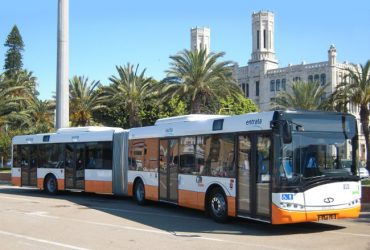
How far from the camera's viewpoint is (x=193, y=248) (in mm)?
9773

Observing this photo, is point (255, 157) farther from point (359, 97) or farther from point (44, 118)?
point (44, 118)

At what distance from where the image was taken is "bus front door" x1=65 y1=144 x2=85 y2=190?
21.5 metres

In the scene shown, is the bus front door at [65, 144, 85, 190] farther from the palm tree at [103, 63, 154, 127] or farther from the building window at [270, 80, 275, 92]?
the building window at [270, 80, 275, 92]

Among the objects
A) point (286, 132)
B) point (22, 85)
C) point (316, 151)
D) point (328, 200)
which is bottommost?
point (328, 200)

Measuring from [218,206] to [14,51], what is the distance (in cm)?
7546

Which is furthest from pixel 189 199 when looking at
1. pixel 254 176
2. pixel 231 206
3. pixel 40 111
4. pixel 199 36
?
pixel 199 36

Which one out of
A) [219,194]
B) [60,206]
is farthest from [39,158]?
[219,194]

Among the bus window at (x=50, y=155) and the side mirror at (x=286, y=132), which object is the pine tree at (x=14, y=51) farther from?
the side mirror at (x=286, y=132)

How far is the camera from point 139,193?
1833 centimetres

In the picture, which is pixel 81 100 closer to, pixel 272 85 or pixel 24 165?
pixel 24 165

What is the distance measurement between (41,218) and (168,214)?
3693 millimetres

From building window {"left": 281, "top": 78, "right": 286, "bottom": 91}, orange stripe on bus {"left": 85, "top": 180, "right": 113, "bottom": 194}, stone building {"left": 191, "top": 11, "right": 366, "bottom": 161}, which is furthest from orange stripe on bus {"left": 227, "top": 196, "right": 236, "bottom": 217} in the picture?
building window {"left": 281, "top": 78, "right": 286, "bottom": 91}

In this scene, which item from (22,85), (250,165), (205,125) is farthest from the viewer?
(22,85)

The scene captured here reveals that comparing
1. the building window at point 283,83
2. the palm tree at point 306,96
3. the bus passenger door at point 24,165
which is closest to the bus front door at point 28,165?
the bus passenger door at point 24,165
